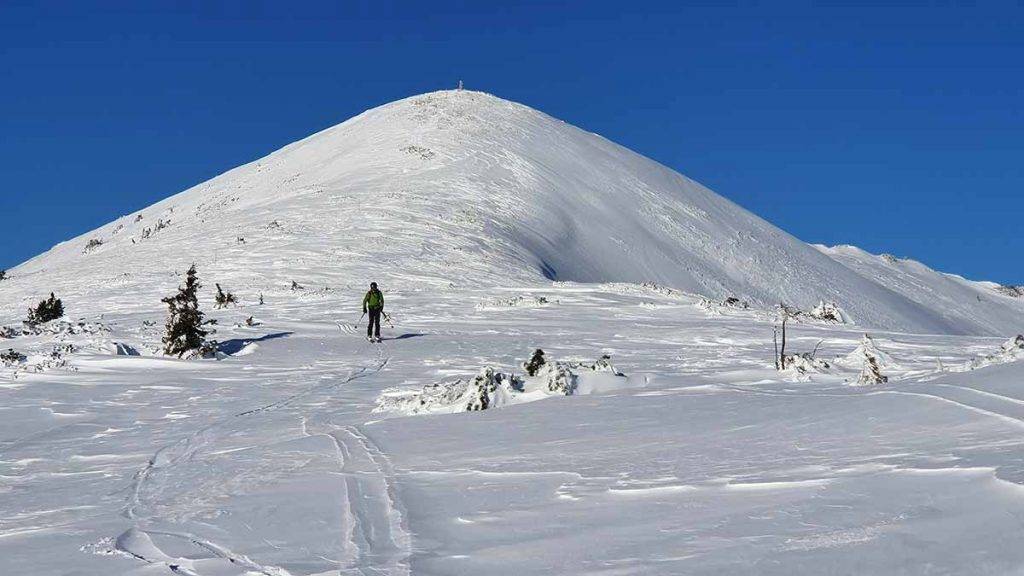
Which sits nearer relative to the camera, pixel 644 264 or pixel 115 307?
pixel 115 307

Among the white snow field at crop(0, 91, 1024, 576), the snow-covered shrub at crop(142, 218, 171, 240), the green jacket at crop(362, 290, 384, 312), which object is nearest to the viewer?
the white snow field at crop(0, 91, 1024, 576)

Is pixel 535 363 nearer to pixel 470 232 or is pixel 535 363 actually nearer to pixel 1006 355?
pixel 1006 355

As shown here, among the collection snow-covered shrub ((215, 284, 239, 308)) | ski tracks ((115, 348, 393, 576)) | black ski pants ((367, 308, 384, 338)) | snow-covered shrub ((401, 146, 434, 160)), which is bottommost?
ski tracks ((115, 348, 393, 576))

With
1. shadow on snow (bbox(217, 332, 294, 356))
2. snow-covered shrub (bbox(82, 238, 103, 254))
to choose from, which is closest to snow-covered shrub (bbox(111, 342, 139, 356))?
shadow on snow (bbox(217, 332, 294, 356))

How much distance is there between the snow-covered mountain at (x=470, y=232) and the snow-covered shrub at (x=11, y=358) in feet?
43.6

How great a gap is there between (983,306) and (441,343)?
206 ft

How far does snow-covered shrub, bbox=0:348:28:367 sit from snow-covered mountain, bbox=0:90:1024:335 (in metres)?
13.3

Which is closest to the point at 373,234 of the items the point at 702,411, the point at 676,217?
the point at 676,217

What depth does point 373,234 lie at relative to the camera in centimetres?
4244

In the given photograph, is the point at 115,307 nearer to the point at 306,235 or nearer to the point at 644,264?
the point at 306,235

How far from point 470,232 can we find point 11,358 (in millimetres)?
31626

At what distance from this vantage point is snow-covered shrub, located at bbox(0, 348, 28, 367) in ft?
46.3

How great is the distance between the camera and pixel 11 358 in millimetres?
14320

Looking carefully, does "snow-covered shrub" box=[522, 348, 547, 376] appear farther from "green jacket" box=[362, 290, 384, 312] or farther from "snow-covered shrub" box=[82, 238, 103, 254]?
"snow-covered shrub" box=[82, 238, 103, 254]
